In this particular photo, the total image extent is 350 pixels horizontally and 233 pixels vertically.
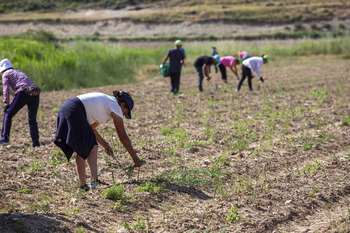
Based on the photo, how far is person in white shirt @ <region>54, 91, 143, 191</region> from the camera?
5301mm

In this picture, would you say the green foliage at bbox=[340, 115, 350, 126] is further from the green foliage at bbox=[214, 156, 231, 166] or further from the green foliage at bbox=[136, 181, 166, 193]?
the green foliage at bbox=[136, 181, 166, 193]

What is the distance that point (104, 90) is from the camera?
623 inches

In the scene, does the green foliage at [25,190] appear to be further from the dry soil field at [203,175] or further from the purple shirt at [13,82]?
the purple shirt at [13,82]

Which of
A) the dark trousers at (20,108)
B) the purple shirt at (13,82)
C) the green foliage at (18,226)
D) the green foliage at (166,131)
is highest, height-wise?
the purple shirt at (13,82)

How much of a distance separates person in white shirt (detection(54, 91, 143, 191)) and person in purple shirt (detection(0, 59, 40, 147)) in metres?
2.82

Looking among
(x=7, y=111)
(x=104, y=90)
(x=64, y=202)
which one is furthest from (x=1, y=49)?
(x=64, y=202)

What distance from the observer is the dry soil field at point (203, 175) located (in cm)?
500

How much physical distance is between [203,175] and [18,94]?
11.8 feet

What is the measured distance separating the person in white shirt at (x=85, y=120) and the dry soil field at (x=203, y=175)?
0.56 metres

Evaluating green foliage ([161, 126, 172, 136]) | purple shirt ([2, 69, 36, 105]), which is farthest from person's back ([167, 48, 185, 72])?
purple shirt ([2, 69, 36, 105])

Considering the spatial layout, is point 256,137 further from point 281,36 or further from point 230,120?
point 281,36

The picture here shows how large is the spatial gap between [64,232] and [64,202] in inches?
34.3

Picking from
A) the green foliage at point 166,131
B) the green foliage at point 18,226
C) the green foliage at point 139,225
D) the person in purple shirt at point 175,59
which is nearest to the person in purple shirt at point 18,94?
the green foliage at point 166,131

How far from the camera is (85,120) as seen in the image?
539cm
